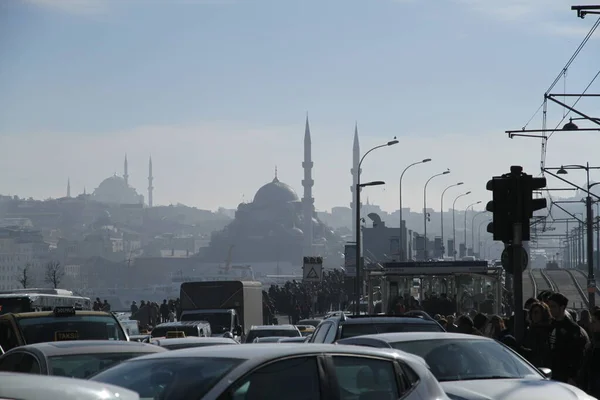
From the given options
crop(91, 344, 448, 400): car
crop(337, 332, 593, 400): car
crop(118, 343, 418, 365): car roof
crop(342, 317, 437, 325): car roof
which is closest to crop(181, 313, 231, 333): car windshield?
crop(342, 317, 437, 325): car roof

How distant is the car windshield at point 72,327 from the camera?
1297cm

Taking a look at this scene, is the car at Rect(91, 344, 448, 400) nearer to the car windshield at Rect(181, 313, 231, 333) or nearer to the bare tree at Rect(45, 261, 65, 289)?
the car windshield at Rect(181, 313, 231, 333)

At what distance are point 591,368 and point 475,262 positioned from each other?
60.6 ft

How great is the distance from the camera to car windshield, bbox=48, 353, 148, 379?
29.0 feet

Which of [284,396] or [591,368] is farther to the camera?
[591,368]

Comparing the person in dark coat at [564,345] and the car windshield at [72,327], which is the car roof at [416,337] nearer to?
the person in dark coat at [564,345]

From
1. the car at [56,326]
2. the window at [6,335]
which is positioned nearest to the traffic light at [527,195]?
the car at [56,326]

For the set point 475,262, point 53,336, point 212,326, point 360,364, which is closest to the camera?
point 360,364

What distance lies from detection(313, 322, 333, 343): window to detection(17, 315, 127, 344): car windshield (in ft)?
6.22

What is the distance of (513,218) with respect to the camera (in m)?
13.5

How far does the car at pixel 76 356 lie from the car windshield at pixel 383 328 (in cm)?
340

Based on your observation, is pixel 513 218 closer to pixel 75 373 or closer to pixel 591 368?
pixel 591 368

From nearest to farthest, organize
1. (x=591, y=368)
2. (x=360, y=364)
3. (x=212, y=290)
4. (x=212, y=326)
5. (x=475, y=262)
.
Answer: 1. (x=360, y=364)
2. (x=591, y=368)
3. (x=475, y=262)
4. (x=212, y=326)
5. (x=212, y=290)

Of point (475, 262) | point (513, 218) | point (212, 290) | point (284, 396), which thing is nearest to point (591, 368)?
point (513, 218)
